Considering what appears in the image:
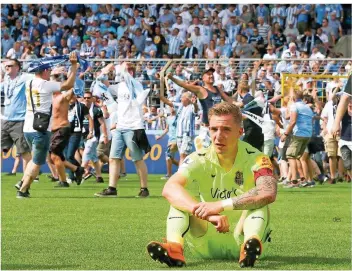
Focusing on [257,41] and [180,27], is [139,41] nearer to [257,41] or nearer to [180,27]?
[180,27]

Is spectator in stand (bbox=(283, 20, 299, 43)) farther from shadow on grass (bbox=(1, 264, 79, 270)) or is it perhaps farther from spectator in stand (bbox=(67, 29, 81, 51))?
shadow on grass (bbox=(1, 264, 79, 270))

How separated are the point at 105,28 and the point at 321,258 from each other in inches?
1071

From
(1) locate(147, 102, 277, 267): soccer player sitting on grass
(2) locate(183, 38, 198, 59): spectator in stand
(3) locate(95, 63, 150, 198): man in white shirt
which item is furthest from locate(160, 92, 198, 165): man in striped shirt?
(1) locate(147, 102, 277, 267): soccer player sitting on grass

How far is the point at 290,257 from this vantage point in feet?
32.2

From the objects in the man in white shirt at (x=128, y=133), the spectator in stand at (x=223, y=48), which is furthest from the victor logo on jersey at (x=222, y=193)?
the spectator in stand at (x=223, y=48)

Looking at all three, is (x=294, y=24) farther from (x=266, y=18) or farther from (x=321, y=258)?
(x=321, y=258)

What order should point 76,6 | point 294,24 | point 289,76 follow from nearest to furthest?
point 289,76
point 294,24
point 76,6

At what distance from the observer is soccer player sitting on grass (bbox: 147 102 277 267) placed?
865 cm

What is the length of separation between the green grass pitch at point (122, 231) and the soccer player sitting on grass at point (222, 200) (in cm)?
20

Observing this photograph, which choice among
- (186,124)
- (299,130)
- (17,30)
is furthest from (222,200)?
(17,30)

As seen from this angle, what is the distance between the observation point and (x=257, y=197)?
8797 mm

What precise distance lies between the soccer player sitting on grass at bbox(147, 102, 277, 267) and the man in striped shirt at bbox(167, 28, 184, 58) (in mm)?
24851

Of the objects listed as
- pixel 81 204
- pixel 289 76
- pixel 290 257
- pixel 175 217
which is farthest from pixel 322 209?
pixel 289 76

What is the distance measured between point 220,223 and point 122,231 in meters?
4.19
